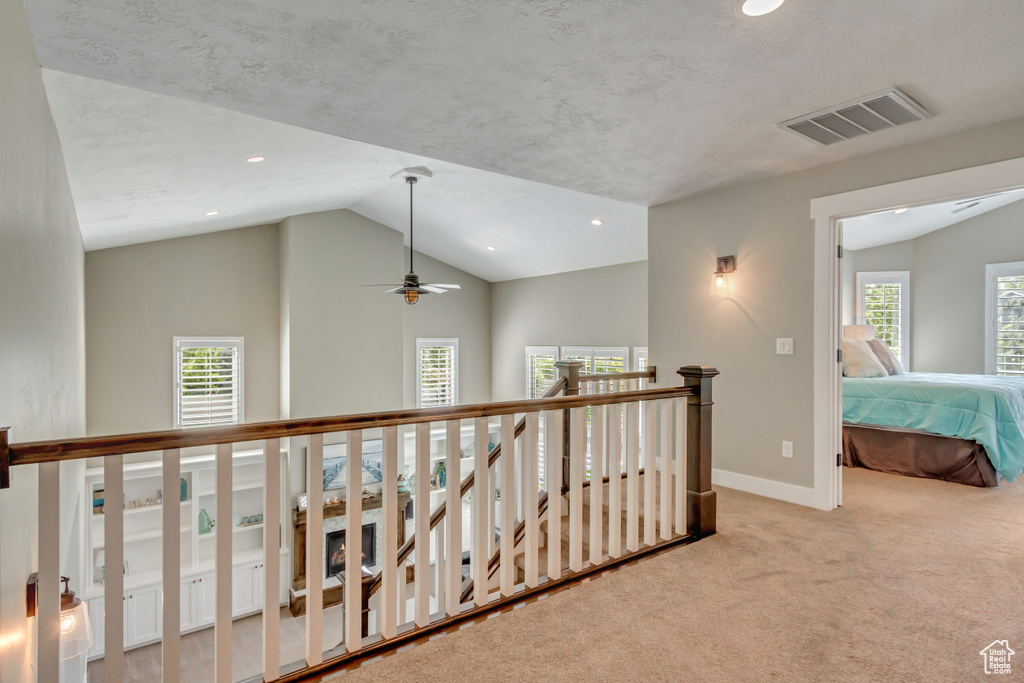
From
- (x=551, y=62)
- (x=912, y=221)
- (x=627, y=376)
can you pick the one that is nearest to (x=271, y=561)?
(x=551, y=62)

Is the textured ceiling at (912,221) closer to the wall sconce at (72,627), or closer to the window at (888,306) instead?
the window at (888,306)

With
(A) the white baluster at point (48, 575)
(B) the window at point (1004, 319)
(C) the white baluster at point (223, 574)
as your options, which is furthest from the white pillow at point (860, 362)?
(A) the white baluster at point (48, 575)

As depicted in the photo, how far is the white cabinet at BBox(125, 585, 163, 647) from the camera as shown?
20.8ft

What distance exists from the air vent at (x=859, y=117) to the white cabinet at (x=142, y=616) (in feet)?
25.7

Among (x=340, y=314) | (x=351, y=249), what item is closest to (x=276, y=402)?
(x=340, y=314)

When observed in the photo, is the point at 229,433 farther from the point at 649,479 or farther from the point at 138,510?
the point at 138,510

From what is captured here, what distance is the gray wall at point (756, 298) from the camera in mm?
3697

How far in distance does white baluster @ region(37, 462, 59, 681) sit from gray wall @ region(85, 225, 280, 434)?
636 cm

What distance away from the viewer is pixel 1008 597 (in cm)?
241

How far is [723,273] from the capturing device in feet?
13.8

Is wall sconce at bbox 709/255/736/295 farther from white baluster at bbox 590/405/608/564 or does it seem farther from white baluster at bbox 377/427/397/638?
white baluster at bbox 377/427/397/638

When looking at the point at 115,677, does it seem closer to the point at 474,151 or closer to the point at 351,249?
the point at 474,151

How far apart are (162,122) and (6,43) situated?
1.75m

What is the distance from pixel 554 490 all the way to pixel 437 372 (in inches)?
292
